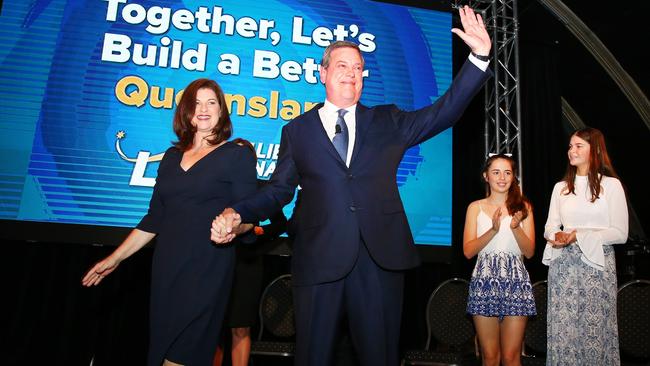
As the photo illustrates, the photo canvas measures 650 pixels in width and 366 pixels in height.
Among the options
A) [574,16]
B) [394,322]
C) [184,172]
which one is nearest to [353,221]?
[394,322]

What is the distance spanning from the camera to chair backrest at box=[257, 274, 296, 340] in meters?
4.58

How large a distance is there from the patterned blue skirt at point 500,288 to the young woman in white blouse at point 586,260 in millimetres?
170

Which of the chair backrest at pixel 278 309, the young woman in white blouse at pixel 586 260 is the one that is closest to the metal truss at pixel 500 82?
the young woman in white blouse at pixel 586 260

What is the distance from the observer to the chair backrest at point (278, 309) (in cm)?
458

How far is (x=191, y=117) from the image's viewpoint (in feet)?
7.81

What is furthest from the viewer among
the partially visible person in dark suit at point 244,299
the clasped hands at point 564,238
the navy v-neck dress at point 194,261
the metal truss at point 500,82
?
the metal truss at point 500,82

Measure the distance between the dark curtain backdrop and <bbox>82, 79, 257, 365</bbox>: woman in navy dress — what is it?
2.54 m

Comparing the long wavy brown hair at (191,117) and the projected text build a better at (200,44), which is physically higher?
the projected text build a better at (200,44)

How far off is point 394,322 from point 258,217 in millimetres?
595

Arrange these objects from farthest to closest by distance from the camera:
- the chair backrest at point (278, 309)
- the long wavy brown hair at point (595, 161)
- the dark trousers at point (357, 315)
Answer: the chair backrest at point (278, 309) → the long wavy brown hair at point (595, 161) → the dark trousers at point (357, 315)

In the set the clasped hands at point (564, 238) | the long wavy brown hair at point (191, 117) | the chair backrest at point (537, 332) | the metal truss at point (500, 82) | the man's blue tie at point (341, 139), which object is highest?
the metal truss at point (500, 82)

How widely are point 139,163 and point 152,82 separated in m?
0.73

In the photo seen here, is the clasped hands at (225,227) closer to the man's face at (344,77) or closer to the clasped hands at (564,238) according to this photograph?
the man's face at (344,77)

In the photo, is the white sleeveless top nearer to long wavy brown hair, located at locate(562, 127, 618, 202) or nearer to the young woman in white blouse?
the young woman in white blouse
